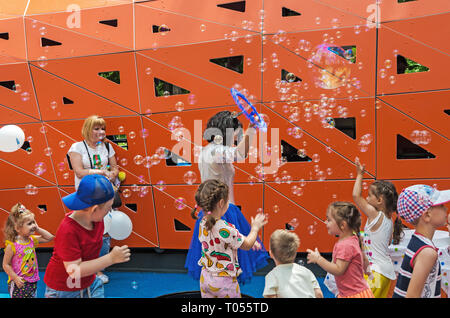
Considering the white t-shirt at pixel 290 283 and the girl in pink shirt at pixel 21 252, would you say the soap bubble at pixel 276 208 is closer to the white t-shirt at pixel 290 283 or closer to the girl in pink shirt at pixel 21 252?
the white t-shirt at pixel 290 283

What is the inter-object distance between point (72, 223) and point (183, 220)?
8.95ft

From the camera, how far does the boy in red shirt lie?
213 cm

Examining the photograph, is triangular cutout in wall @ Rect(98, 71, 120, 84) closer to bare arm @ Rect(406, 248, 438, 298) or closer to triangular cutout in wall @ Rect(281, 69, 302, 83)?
triangular cutout in wall @ Rect(281, 69, 302, 83)

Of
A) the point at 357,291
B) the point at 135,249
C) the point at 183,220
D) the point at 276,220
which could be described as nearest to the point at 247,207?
the point at 276,220

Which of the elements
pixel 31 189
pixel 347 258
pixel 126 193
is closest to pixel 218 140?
pixel 347 258

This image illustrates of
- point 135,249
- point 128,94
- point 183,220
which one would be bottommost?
point 135,249

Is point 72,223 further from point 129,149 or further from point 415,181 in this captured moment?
point 415,181

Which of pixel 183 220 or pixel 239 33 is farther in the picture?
pixel 183 220

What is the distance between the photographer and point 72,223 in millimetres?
2182

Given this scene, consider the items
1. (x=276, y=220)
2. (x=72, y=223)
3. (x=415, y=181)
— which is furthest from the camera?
(x=276, y=220)

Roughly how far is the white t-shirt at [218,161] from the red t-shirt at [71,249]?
964 mm

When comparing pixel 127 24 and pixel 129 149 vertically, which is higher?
pixel 127 24

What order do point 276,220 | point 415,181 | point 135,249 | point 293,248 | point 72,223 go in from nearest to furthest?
1. point 72,223
2. point 293,248
3. point 415,181
4. point 276,220
5. point 135,249

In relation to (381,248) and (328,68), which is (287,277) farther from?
(328,68)
